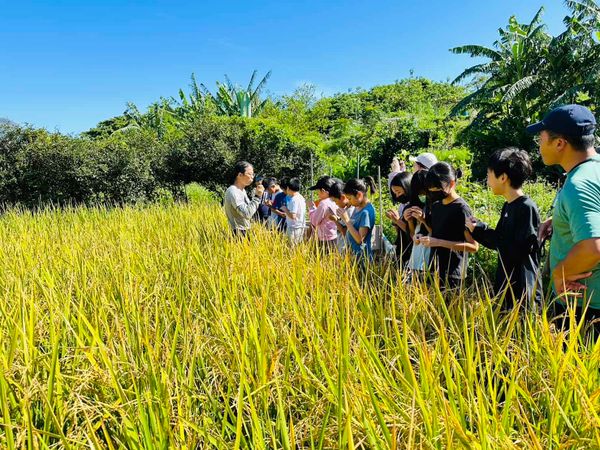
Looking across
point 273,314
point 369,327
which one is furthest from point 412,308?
point 273,314

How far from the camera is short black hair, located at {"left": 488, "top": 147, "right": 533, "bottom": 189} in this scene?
6.24ft

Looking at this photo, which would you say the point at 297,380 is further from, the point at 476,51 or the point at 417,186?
the point at 476,51

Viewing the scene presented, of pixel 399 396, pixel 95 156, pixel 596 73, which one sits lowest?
pixel 399 396

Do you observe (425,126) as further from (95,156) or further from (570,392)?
(570,392)

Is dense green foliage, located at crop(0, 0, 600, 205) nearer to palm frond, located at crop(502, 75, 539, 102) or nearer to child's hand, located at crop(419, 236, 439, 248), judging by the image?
palm frond, located at crop(502, 75, 539, 102)

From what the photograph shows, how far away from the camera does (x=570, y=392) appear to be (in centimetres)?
100

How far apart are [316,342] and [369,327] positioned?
0.30 meters

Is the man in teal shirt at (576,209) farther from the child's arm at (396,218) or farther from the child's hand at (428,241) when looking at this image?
the child's arm at (396,218)

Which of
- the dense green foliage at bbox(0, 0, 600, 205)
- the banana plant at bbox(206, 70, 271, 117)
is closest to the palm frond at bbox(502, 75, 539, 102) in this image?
the dense green foliage at bbox(0, 0, 600, 205)

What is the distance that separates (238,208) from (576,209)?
297 centimetres

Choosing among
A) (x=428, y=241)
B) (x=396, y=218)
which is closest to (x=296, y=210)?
(x=396, y=218)

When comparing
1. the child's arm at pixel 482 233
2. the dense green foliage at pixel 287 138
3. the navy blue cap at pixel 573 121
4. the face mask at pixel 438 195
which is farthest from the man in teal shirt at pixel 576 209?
the dense green foliage at pixel 287 138

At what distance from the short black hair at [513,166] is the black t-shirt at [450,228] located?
0.35 m

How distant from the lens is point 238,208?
3.88 metres
